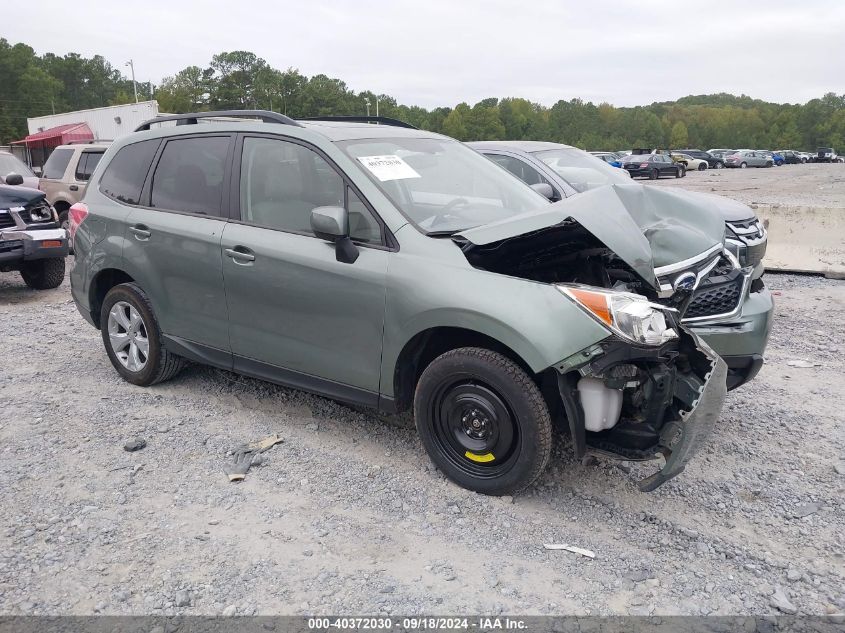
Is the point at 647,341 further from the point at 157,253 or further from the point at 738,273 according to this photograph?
the point at 157,253

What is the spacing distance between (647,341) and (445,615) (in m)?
1.47

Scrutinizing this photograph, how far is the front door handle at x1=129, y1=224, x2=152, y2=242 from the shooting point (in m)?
4.73

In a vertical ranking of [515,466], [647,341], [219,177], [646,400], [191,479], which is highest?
[219,177]

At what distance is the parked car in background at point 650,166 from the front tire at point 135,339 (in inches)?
1460

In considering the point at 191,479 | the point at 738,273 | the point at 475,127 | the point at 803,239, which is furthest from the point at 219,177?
the point at 475,127

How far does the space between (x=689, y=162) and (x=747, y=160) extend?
42.1 feet

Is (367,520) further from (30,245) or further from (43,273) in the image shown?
(43,273)

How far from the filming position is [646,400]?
3260mm

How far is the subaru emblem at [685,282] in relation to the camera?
12.0 feet

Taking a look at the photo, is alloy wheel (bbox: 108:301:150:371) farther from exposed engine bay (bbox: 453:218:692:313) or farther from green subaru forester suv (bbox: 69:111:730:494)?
exposed engine bay (bbox: 453:218:692:313)

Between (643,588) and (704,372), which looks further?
(704,372)

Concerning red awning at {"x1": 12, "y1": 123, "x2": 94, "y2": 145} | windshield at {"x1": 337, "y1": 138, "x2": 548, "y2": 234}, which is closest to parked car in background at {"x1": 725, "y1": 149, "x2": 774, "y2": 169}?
red awning at {"x1": 12, "y1": 123, "x2": 94, "y2": 145}

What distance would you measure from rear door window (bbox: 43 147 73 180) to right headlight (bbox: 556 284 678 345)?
11.4m

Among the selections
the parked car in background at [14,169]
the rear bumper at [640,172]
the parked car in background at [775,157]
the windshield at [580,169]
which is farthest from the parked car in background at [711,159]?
the parked car in background at [14,169]
